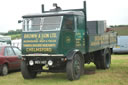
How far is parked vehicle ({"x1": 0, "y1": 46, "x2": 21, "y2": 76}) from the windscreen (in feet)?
7.54

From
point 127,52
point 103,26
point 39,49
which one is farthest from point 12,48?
point 127,52

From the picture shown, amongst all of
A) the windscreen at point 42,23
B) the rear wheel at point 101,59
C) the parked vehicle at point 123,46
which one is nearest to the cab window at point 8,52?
the windscreen at point 42,23

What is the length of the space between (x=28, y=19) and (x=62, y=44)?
190 centimetres

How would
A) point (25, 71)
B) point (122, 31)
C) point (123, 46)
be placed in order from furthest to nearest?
1. point (122, 31)
2. point (123, 46)
3. point (25, 71)

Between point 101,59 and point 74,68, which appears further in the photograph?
point 101,59

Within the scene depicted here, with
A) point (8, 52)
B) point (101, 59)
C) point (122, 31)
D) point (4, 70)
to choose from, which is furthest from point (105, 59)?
point (122, 31)

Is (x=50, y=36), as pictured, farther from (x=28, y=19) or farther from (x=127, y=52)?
(x=127, y=52)

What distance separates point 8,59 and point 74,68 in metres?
3.76

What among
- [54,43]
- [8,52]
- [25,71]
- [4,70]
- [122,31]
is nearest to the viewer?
[54,43]

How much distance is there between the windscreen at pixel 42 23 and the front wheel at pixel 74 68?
142cm

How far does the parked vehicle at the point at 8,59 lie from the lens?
12.4 metres

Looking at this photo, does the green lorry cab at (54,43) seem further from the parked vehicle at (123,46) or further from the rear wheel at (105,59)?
the parked vehicle at (123,46)

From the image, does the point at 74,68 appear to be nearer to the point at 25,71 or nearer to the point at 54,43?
the point at 54,43

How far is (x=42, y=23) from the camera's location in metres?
10.8
